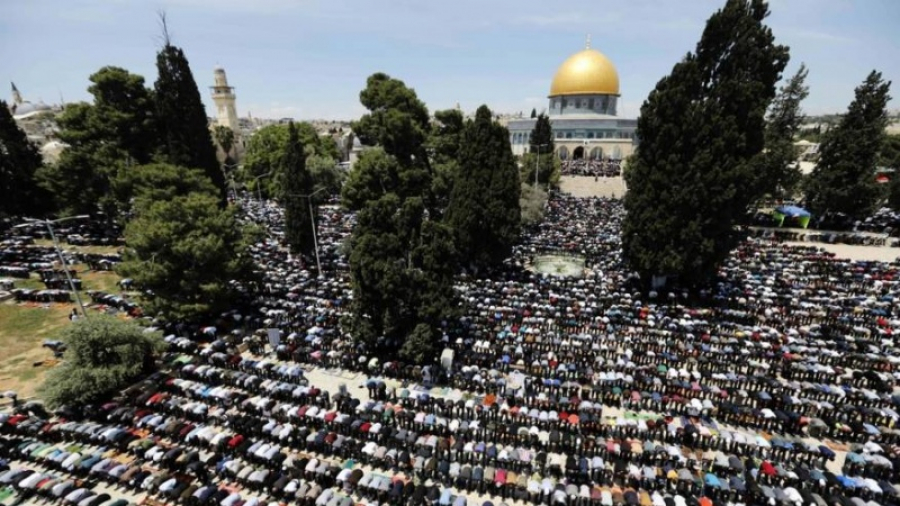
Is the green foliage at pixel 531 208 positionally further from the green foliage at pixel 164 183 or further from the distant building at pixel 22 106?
the distant building at pixel 22 106

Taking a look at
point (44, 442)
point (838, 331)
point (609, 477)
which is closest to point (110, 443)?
point (44, 442)

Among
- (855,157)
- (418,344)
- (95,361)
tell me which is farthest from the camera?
(855,157)

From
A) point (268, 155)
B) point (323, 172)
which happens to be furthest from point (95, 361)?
point (268, 155)

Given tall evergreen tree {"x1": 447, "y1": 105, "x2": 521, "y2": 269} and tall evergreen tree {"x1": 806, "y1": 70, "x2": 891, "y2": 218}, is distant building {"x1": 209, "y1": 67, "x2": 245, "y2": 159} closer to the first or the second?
tall evergreen tree {"x1": 447, "y1": 105, "x2": 521, "y2": 269}

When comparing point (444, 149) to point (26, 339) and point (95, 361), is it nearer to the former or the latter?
point (95, 361)

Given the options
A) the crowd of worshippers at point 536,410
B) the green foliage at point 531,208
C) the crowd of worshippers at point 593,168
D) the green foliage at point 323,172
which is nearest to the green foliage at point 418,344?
the crowd of worshippers at point 536,410

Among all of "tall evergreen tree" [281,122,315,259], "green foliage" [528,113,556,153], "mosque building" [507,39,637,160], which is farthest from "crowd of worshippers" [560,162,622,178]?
"tall evergreen tree" [281,122,315,259]
